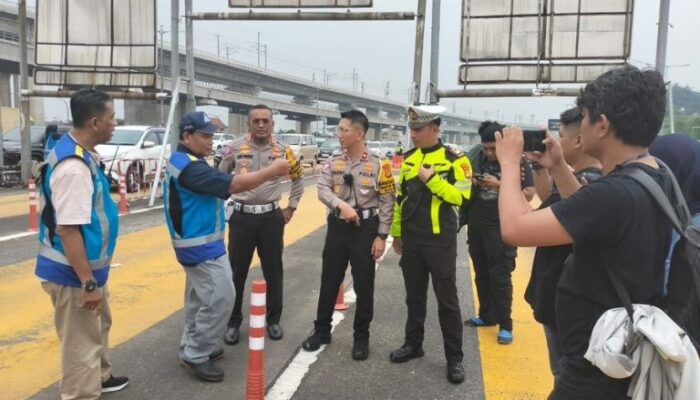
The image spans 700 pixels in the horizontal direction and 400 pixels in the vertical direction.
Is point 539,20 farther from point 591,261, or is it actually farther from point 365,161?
point 591,261

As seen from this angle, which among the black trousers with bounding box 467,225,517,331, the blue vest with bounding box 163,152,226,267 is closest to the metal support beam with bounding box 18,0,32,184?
the blue vest with bounding box 163,152,226,267

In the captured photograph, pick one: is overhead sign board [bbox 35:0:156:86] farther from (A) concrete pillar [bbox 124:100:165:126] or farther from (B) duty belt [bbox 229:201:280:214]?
(A) concrete pillar [bbox 124:100:165:126]

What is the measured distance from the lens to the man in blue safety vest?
3.07m

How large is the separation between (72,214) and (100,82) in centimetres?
708

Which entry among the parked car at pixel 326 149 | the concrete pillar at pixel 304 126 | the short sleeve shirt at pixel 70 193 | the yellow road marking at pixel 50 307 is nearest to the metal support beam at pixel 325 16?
the yellow road marking at pixel 50 307

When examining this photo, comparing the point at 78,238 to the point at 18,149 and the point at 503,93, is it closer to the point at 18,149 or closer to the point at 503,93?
the point at 503,93

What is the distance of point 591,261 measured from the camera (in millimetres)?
1872

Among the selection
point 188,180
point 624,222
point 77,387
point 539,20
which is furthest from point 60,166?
point 539,20

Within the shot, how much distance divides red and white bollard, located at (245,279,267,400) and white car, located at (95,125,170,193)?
11378 mm

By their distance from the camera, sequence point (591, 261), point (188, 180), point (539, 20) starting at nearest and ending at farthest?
point (591, 261) < point (188, 180) < point (539, 20)

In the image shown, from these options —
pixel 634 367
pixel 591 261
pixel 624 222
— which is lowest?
pixel 634 367

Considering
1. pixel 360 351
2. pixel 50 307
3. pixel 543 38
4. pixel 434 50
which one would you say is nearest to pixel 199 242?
pixel 360 351

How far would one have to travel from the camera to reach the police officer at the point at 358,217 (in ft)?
14.1

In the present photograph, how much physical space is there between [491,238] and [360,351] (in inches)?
60.9
